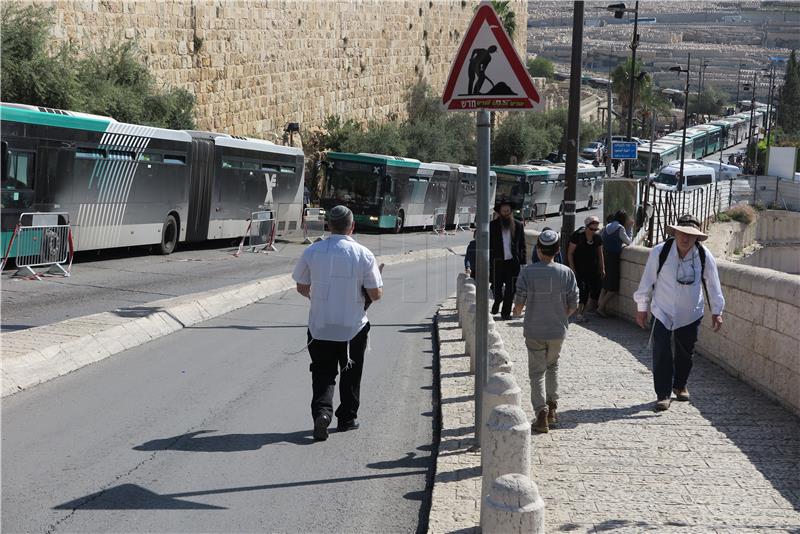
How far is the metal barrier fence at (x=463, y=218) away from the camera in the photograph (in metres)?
46.1

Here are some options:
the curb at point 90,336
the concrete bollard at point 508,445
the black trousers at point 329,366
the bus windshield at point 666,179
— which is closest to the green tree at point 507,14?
the bus windshield at point 666,179

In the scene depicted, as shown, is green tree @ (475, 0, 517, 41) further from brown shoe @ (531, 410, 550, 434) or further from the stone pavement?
brown shoe @ (531, 410, 550, 434)

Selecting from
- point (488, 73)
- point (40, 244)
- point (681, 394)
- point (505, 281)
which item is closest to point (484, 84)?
point (488, 73)

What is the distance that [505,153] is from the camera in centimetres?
7481

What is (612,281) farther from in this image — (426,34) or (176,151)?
(426,34)

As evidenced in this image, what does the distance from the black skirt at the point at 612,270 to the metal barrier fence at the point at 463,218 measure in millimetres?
29810

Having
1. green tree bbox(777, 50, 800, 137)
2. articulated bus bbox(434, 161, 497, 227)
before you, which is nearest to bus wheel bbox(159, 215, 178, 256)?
articulated bus bbox(434, 161, 497, 227)

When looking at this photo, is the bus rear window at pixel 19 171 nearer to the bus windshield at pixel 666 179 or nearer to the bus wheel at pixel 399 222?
the bus wheel at pixel 399 222

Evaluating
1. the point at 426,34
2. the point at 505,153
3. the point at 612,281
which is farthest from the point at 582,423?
the point at 505,153

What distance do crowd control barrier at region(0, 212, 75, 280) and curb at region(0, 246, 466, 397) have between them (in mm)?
4185

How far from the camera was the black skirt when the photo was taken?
50.9 ft

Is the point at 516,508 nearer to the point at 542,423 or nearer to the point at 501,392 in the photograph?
the point at 501,392

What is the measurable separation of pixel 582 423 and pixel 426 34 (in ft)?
204

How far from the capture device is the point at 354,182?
123 ft
